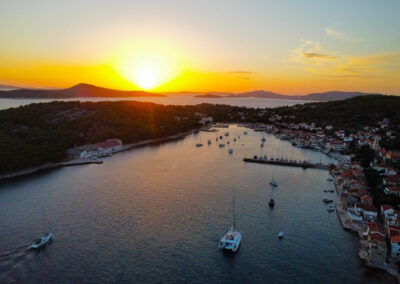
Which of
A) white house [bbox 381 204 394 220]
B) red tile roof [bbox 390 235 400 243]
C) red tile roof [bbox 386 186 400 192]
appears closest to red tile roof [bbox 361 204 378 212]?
white house [bbox 381 204 394 220]

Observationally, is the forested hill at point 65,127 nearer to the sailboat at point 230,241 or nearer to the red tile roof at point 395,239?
the sailboat at point 230,241

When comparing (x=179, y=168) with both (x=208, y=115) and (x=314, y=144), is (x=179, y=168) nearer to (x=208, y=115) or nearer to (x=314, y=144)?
(x=314, y=144)

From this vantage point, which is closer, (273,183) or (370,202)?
(370,202)

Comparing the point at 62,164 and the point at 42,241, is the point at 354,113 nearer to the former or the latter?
the point at 62,164

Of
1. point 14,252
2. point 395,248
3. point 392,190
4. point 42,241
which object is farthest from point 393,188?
point 14,252

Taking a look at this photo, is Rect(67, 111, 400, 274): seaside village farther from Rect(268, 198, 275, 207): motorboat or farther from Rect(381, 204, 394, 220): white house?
Rect(268, 198, 275, 207): motorboat

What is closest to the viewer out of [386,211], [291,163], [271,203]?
[386,211]

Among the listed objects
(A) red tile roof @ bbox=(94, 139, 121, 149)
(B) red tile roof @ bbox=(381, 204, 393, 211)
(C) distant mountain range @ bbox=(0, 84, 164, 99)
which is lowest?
(B) red tile roof @ bbox=(381, 204, 393, 211)

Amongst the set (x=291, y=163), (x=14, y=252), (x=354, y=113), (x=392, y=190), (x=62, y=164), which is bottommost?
(x=291, y=163)

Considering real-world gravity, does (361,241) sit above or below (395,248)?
below

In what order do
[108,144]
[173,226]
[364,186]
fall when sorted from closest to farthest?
1. [173,226]
2. [364,186]
3. [108,144]
